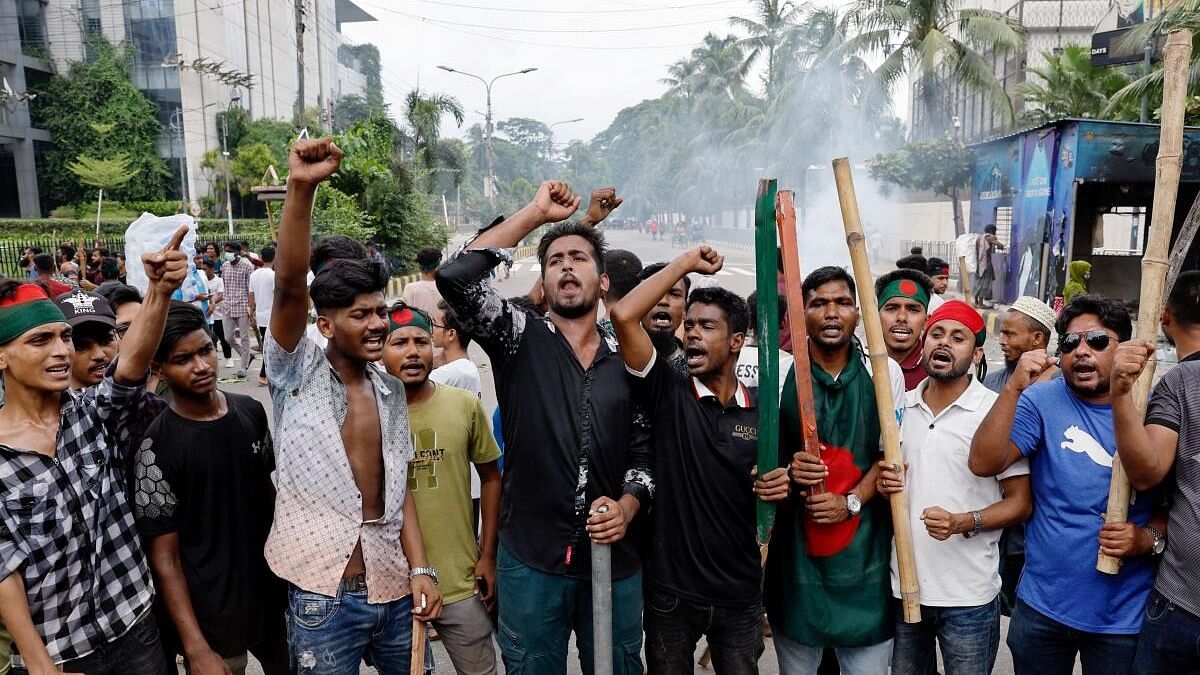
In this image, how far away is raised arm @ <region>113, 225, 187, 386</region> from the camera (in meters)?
2.34

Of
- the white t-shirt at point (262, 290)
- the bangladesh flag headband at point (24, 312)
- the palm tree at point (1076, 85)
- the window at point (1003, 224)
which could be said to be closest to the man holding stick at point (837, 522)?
the bangladesh flag headband at point (24, 312)

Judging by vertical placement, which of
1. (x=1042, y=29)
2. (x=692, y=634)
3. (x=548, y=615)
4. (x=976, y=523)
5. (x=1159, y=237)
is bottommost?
(x=692, y=634)

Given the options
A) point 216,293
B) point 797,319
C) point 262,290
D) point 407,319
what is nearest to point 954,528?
point 797,319

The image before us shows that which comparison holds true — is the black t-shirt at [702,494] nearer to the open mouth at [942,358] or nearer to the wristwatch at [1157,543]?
the open mouth at [942,358]

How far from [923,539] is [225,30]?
4945cm

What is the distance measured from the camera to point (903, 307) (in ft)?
12.1

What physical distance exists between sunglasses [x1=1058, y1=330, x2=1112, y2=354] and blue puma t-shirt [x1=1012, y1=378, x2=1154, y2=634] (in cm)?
13

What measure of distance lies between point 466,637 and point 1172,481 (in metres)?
2.41

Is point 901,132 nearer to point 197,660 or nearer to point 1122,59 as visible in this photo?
point 1122,59

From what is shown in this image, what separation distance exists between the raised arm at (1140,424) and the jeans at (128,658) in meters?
2.97

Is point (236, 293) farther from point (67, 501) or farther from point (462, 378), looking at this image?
point (67, 501)

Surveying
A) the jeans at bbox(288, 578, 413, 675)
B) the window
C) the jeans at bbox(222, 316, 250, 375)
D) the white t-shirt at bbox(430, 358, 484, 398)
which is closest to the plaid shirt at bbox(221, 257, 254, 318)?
the jeans at bbox(222, 316, 250, 375)

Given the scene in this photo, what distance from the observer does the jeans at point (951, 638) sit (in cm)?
271

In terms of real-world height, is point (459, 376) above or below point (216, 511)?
above
